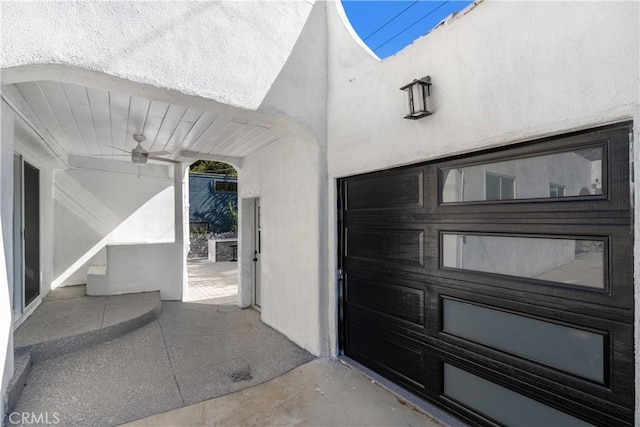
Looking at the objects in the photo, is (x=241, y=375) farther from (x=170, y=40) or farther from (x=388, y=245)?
(x=170, y=40)

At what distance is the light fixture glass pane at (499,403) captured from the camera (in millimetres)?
2064

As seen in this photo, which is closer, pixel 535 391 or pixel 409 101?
pixel 535 391

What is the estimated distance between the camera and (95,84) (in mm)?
2688

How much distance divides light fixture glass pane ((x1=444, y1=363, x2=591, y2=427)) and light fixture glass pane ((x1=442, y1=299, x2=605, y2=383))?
0.99 ft

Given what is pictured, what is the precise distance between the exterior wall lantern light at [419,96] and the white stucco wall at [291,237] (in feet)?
4.68

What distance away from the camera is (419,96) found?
2623mm

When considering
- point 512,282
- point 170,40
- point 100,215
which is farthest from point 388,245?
point 100,215

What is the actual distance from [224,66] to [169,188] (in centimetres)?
563

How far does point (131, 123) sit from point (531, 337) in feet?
16.1

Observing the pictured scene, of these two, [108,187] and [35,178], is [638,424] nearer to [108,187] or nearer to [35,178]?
[35,178]

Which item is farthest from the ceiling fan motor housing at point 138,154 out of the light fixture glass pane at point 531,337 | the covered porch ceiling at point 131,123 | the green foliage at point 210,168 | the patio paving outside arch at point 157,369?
the green foliage at point 210,168

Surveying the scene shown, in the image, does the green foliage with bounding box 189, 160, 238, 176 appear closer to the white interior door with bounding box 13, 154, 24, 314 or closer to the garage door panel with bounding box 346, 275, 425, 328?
the white interior door with bounding box 13, 154, 24, 314

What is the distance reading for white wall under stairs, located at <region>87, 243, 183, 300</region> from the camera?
5.89 m

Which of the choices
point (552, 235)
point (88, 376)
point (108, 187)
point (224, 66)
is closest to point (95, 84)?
point (224, 66)
